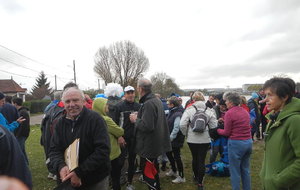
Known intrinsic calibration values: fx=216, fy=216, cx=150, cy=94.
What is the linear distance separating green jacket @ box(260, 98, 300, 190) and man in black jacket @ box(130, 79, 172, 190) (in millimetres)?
1699

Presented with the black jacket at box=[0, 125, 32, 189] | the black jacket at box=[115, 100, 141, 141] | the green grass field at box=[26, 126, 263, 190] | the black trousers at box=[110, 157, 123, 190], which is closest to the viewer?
the black jacket at box=[0, 125, 32, 189]

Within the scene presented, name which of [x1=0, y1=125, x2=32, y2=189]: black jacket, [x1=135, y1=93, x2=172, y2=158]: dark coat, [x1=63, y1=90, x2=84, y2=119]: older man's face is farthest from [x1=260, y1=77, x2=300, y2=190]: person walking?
[x1=0, y1=125, x2=32, y2=189]: black jacket

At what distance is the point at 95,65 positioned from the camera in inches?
1556

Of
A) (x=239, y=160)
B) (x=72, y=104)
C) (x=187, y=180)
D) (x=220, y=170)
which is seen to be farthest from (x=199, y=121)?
(x=72, y=104)

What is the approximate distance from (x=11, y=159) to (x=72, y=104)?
89 centimetres

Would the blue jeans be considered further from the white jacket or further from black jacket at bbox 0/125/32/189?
black jacket at bbox 0/125/32/189

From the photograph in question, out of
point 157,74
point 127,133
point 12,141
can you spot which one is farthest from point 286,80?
point 157,74

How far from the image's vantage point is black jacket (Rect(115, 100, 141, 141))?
13.6 ft

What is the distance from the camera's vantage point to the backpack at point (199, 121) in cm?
387

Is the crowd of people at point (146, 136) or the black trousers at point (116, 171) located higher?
the crowd of people at point (146, 136)

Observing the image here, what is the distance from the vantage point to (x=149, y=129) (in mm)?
3309

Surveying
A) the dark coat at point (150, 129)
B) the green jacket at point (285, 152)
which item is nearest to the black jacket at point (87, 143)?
the dark coat at point (150, 129)

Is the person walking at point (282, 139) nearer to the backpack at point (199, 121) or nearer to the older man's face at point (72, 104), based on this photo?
the backpack at point (199, 121)

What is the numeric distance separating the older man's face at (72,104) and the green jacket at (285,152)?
2017 millimetres
